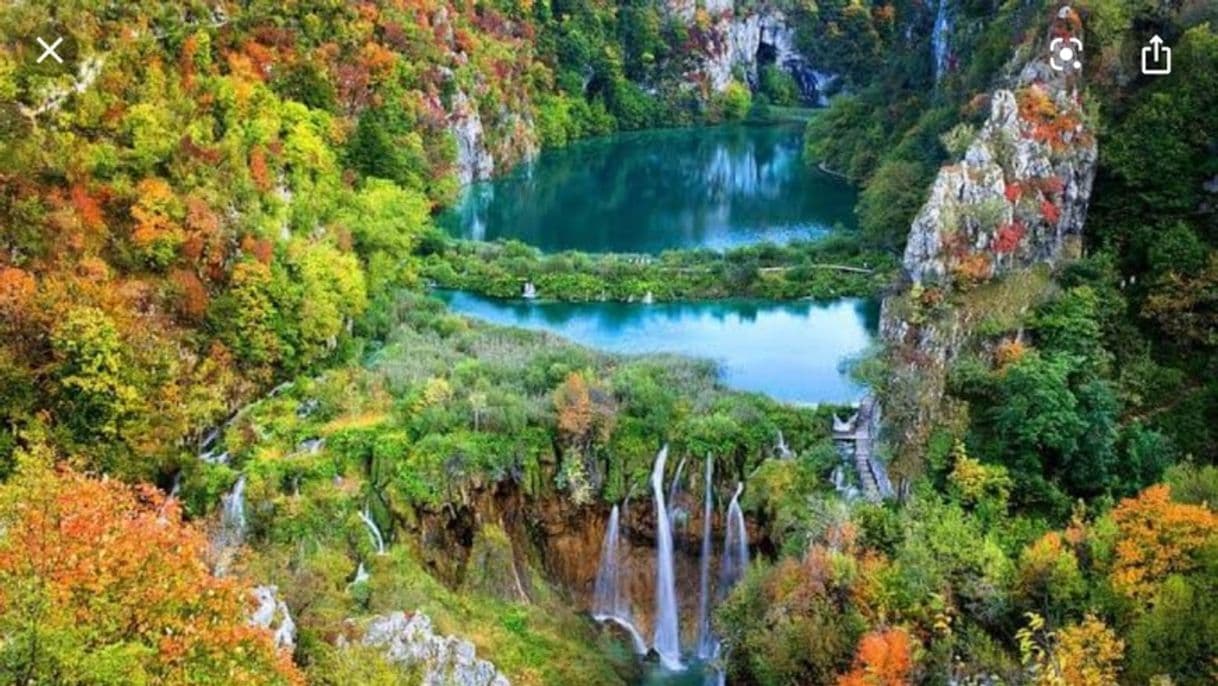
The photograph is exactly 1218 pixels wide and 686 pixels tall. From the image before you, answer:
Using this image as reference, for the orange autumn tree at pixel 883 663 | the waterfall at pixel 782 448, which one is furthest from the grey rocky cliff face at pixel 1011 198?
the orange autumn tree at pixel 883 663

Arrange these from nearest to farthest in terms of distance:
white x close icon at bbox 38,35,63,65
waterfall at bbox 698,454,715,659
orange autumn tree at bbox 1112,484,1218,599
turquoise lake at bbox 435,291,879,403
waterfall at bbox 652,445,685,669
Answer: orange autumn tree at bbox 1112,484,1218,599 < waterfall at bbox 698,454,715,659 < waterfall at bbox 652,445,685,669 < white x close icon at bbox 38,35,63,65 < turquoise lake at bbox 435,291,879,403

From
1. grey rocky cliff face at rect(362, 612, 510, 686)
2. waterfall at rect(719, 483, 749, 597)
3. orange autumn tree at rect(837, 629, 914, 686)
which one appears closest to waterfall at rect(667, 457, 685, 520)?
waterfall at rect(719, 483, 749, 597)

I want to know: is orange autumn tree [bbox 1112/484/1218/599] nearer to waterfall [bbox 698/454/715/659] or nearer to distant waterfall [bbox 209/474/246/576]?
waterfall [bbox 698/454/715/659]

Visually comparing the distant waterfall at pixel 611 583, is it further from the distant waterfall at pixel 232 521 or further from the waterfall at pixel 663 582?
the distant waterfall at pixel 232 521

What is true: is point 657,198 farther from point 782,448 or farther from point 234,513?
point 234,513

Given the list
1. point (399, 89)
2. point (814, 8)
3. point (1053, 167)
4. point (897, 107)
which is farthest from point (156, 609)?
point (814, 8)

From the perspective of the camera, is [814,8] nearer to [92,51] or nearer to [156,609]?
[92,51]
